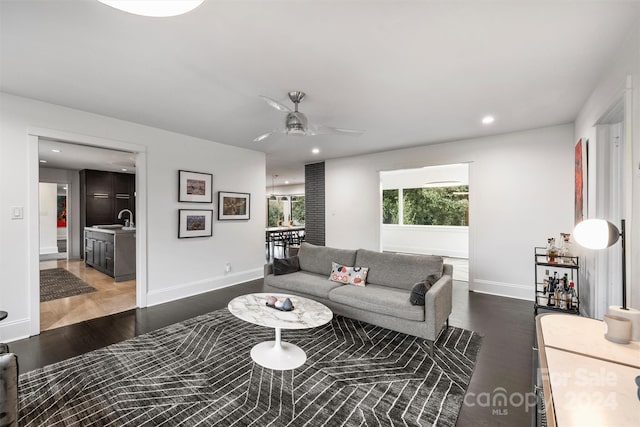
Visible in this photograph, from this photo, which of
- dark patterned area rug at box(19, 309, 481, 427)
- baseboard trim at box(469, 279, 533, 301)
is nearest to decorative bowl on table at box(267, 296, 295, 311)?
dark patterned area rug at box(19, 309, 481, 427)

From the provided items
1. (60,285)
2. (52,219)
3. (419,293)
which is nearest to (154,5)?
(419,293)

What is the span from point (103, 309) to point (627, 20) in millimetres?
5943

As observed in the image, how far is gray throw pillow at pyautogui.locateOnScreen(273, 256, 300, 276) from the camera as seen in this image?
3951 millimetres

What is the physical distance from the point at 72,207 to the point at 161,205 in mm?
5720

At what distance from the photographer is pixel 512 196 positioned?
4.48m

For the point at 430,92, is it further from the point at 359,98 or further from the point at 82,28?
the point at 82,28

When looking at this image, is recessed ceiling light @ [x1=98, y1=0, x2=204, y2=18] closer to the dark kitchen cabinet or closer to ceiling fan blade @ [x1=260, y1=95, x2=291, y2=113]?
ceiling fan blade @ [x1=260, y1=95, x2=291, y2=113]

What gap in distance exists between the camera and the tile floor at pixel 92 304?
3545 mm

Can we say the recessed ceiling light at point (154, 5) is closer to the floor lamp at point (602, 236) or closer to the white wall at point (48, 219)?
the floor lamp at point (602, 236)

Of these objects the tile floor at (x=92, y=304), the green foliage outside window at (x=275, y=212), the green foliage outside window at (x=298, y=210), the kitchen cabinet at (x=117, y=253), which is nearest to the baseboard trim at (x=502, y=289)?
the tile floor at (x=92, y=304)

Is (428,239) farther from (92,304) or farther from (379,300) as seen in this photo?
(92,304)

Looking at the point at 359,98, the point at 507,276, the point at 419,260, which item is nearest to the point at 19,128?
the point at 359,98

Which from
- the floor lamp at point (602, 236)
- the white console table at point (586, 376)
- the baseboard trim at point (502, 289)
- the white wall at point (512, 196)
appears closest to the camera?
the white console table at point (586, 376)

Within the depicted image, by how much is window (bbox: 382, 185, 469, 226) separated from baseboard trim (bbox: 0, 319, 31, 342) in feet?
27.4
